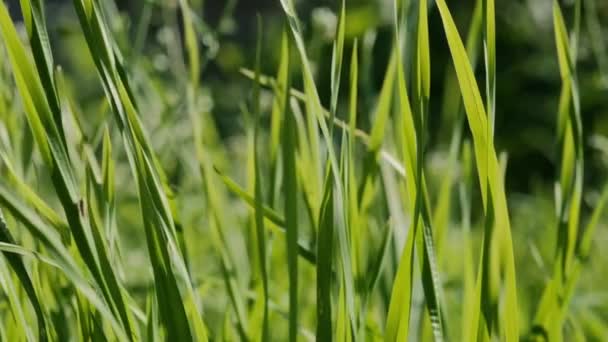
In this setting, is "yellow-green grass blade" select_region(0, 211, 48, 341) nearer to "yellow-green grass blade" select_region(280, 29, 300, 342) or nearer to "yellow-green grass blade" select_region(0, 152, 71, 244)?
"yellow-green grass blade" select_region(0, 152, 71, 244)

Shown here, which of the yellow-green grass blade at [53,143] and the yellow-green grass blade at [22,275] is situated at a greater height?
the yellow-green grass blade at [53,143]

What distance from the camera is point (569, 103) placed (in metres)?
0.63

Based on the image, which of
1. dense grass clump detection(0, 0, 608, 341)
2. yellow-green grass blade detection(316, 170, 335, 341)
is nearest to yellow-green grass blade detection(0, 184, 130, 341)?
dense grass clump detection(0, 0, 608, 341)

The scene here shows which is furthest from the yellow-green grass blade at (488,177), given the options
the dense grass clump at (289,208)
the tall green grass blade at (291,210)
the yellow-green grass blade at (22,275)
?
the yellow-green grass blade at (22,275)

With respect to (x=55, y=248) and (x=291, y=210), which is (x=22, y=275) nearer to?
(x=55, y=248)

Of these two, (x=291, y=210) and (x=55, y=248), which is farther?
(x=291, y=210)

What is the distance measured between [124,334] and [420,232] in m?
0.17

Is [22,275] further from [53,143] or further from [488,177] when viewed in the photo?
[488,177]

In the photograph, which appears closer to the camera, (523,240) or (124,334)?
(124,334)

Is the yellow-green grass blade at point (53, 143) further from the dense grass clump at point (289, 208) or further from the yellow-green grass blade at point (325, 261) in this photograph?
the yellow-green grass blade at point (325, 261)

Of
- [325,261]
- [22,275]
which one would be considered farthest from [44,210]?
[325,261]

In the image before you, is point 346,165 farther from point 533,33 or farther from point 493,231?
point 533,33

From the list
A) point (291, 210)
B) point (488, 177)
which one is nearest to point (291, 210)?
point (291, 210)

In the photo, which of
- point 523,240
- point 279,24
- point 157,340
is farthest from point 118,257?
point 279,24
